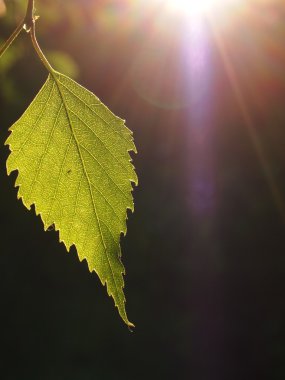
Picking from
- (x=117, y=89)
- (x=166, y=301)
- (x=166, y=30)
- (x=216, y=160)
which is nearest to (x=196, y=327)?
(x=166, y=301)

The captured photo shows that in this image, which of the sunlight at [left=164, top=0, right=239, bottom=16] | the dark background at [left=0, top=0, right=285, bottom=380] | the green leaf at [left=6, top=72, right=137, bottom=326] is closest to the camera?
the green leaf at [left=6, top=72, right=137, bottom=326]

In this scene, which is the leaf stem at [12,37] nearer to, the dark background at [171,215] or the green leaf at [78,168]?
the green leaf at [78,168]

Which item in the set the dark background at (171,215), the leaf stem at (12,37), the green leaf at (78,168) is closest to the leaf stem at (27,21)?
the leaf stem at (12,37)

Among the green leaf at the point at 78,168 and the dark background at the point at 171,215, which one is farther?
the dark background at the point at 171,215

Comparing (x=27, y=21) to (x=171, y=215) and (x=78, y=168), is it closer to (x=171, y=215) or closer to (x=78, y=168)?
(x=78, y=168)

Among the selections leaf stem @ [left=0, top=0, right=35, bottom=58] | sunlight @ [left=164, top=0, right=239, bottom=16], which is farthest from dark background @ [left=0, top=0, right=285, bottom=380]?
leaf stem @ [left=0, top=0, right=35, bottom=58]

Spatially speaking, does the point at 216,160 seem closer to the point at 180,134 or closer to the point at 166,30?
the point at 180,134

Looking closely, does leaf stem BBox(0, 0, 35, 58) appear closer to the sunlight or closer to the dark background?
the dark background
